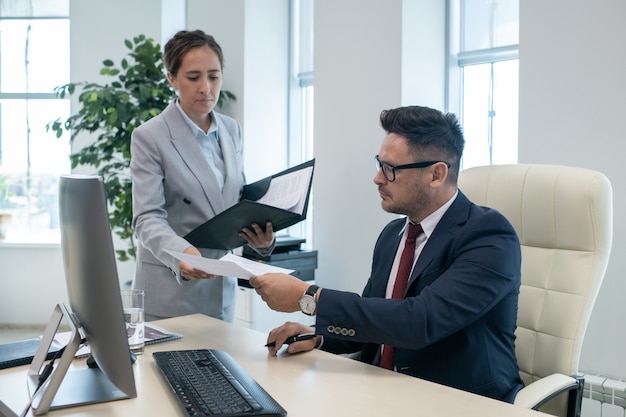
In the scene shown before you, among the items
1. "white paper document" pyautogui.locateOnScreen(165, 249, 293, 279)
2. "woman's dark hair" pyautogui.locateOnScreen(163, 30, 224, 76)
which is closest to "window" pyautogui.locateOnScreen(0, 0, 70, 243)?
"woman's dark hair" pyautogui.locateOnScreen(163, 30, 224, 76)

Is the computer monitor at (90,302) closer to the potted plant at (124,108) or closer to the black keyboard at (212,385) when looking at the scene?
the black keyboard at (212,385)

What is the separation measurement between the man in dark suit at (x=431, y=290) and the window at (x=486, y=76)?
1438mm

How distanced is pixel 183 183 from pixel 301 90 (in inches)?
91.9

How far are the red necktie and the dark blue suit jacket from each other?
7 cm

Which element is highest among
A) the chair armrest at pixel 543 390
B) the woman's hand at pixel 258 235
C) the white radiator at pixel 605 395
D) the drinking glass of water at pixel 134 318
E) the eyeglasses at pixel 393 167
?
the eyeglasses at pixel 393 167

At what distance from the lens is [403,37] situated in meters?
3.01

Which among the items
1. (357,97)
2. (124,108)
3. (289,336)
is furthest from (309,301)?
(124,108)

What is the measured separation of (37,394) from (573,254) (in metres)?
1.39

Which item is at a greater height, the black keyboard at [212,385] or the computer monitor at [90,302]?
the computer monitor at [90,302]

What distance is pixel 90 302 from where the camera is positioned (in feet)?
3.70

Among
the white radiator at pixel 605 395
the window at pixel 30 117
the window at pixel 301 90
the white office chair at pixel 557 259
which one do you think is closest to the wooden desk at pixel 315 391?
the white office chair at pixel 557 259

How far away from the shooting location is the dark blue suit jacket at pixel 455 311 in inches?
56.5

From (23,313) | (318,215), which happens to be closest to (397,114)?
(318,215)

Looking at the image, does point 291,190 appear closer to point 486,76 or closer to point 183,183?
point 183,183
